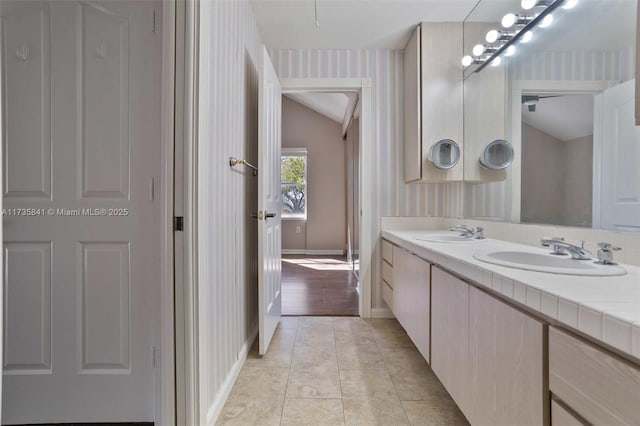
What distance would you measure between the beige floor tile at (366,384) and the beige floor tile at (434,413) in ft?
0.40

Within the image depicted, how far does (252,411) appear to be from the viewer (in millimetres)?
1453

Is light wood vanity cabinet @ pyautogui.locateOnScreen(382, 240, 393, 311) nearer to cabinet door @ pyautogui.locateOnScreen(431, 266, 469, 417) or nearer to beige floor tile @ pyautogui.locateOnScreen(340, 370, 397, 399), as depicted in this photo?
beige floor tile @ pyautogui.locateOnScreen(340, 370, 397, 399)

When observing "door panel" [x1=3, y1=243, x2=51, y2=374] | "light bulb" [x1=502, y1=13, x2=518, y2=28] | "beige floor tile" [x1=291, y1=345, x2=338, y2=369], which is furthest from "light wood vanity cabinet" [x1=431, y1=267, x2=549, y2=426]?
"door panel" [x1=3, y1=243, x2=51, y2=374]

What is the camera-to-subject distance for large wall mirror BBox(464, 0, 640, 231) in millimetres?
1120

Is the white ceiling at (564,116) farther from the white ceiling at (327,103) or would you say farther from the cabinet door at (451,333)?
the white ceiling at (327,103)

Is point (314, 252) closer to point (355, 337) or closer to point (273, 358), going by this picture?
point (355, 337)

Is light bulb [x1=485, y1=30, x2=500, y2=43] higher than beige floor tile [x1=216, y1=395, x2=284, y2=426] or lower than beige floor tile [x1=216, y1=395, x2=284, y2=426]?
higher

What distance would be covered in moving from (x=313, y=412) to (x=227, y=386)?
0.46m

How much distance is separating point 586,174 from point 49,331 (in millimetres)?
2405

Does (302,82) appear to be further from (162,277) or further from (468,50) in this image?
(162,277)

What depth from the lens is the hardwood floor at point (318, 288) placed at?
9.51 feet

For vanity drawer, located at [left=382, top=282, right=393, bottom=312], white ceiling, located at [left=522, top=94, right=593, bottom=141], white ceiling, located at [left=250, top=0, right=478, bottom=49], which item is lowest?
vanity drawer, located at [left=382, top=282, right=393, bottom=312]

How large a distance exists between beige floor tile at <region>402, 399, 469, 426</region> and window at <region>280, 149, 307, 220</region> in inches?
197

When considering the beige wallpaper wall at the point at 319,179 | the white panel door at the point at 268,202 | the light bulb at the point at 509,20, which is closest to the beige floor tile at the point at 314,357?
the white panel door at the point at 268,202
